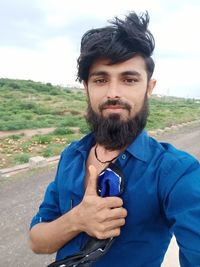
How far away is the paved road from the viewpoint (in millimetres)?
4000

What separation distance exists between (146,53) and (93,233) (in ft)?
2.88

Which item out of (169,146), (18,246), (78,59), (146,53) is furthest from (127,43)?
(18,246)

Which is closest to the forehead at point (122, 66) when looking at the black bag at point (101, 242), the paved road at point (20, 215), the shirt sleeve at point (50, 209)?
the black bag at point (101, 242)

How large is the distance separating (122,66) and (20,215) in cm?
420

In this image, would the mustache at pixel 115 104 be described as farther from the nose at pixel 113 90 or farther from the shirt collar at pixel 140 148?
the shirt collar at pixel 140 148

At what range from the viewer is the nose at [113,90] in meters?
1.57

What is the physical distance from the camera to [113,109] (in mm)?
1608

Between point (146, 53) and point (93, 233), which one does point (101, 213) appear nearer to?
point (93, 233)

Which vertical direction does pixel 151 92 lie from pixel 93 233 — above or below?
above

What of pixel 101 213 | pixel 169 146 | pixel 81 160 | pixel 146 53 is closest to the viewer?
pixel 101 213

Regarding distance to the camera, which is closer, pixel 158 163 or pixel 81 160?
pixel 158 163

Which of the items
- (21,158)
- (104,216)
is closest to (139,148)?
(104,216)

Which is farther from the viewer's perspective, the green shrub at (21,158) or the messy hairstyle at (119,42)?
the green shrub at (21,158)

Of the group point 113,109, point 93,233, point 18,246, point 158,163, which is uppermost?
point 113,109
